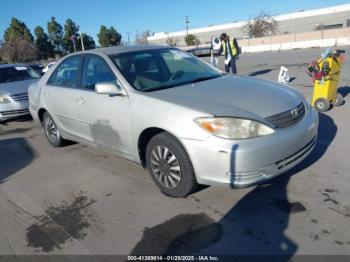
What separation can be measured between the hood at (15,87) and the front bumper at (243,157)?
6.45 metres

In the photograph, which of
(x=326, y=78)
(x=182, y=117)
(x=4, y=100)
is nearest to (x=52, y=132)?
(x=4, y=100)

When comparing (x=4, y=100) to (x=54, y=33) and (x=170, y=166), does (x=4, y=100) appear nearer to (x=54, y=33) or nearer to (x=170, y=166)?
(x=170, y=166)

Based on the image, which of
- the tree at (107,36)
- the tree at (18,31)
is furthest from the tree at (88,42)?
the tree at (18,31)

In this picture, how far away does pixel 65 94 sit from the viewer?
4.83m

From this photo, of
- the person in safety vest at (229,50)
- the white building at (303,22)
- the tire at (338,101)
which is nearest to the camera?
the tire at (338,101)

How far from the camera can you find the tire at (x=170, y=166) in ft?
10.6

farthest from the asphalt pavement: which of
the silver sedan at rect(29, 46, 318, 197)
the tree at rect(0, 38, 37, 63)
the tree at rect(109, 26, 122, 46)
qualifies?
the tree at rect(109, 26, 122, 46)

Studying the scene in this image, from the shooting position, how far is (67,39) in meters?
68.8

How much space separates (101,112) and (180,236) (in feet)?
6.39

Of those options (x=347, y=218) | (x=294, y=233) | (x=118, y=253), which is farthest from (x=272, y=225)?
(x=118, y=253)

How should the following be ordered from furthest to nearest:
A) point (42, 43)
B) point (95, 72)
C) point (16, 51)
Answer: point (42, 43)
point (16, 51)
point (95, 72)

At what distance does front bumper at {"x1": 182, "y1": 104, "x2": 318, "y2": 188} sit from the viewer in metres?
2.94

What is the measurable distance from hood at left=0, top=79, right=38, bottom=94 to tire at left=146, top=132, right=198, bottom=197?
229 inches

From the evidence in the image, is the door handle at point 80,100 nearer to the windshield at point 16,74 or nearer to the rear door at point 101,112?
the rear door at point 101,112
